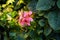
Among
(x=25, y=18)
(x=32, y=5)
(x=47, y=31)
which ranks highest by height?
(x=32, y=5)

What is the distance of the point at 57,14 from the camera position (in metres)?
2.29

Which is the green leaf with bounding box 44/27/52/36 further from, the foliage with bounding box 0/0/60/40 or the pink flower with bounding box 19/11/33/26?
the pink flower with bounding box 19/11/33/26

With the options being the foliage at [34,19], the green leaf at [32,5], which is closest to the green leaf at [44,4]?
the foliage at [34,19]

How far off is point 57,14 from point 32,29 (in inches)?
15.3

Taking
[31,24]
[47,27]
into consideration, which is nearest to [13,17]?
[31,24]

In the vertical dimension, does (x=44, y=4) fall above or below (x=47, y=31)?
above

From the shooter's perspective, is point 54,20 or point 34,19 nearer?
point 54,20

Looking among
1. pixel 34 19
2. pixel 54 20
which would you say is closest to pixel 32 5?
pixel 34 19

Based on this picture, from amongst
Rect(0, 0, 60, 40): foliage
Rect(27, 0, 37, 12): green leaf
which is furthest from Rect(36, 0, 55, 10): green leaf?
Rect(27, 0, 37, 12): green leaf

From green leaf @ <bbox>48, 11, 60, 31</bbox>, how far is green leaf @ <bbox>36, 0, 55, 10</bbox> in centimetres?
10

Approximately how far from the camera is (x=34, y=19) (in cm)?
248

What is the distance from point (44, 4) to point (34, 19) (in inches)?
11.1

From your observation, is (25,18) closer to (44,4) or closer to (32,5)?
(32,5)

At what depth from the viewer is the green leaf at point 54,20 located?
2205 mm
